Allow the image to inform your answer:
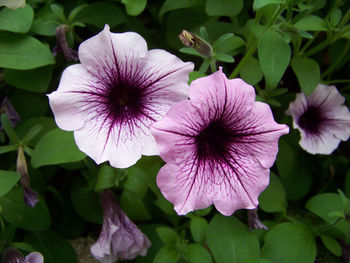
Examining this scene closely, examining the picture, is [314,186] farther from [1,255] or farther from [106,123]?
[1,255]

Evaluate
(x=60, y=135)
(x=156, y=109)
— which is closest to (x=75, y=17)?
(x=60, y=135)

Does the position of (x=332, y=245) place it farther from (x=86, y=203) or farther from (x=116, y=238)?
(x=86, y=203)

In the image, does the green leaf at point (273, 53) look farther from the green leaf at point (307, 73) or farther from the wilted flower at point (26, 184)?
the wilted flower at point (26, 184)

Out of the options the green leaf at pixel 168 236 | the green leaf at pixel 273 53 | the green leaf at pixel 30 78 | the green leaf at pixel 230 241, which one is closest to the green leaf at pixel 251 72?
the green leaf at pixel 273 53

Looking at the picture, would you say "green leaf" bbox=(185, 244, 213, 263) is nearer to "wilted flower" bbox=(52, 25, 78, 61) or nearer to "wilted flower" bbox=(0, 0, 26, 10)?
"wilted flower" bbox=(52, 25, 78, 61)

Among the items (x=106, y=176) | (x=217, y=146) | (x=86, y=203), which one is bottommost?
(x=86, y=203)

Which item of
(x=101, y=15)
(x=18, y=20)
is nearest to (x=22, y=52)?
(x=18, y=20)
